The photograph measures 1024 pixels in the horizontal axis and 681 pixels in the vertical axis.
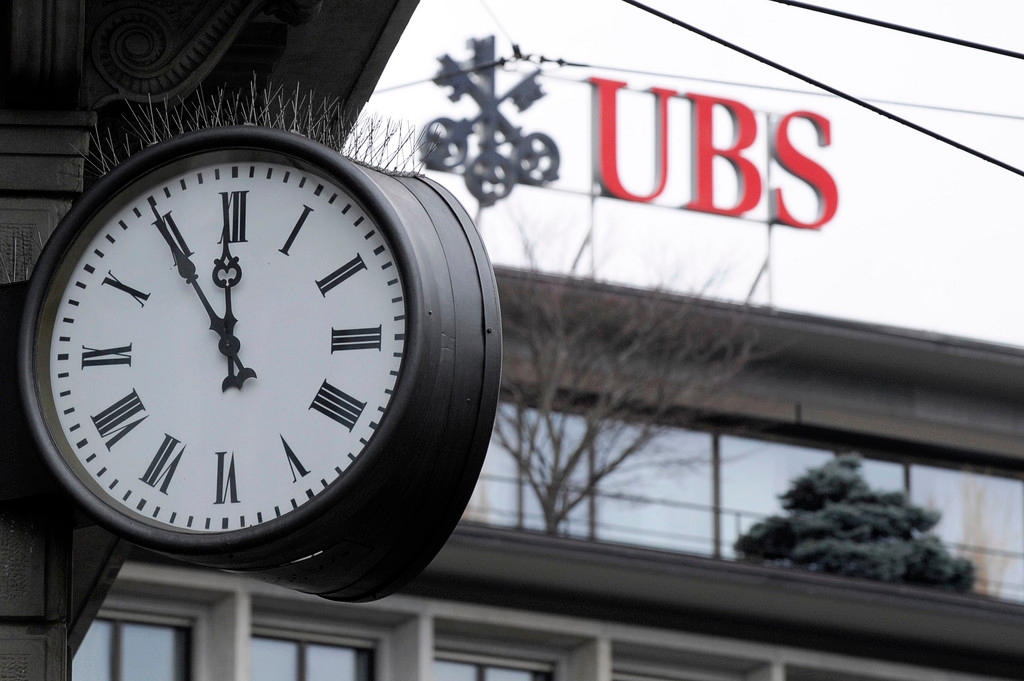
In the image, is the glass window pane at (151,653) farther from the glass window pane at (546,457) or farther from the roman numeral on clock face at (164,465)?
the roman numeral on clock face at (164,465)

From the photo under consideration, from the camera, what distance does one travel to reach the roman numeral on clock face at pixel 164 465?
5.30 m

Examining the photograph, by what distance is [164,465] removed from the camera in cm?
532

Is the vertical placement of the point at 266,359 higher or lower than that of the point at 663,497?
lower

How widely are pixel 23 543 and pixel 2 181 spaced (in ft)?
3.17

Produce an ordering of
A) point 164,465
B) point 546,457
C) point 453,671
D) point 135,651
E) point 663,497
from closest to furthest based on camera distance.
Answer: point 164,465 < point 135,651 < point 453,671 < point 546,457 < point 663,497

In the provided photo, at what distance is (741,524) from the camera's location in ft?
103

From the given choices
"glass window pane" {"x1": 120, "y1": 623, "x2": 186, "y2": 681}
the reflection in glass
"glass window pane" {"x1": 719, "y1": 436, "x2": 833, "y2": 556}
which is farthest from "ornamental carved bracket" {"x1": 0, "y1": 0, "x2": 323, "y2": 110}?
"glass window pane" {"x1": 719, "y1": 436, "x2": 833, "y2": 556}

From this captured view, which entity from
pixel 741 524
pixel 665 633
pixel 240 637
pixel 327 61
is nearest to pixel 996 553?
pixel 741 524

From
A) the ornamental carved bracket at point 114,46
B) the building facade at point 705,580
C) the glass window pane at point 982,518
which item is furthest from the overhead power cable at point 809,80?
the glass window pane at point 982,518

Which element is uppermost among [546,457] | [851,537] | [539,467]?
[546,457]

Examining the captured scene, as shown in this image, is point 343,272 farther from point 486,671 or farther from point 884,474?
point 884,474

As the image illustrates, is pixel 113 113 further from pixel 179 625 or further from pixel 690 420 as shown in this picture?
pixel 690 420

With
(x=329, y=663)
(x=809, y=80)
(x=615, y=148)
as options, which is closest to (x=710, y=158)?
(x=615, y=148)

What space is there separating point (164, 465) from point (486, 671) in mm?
22988
